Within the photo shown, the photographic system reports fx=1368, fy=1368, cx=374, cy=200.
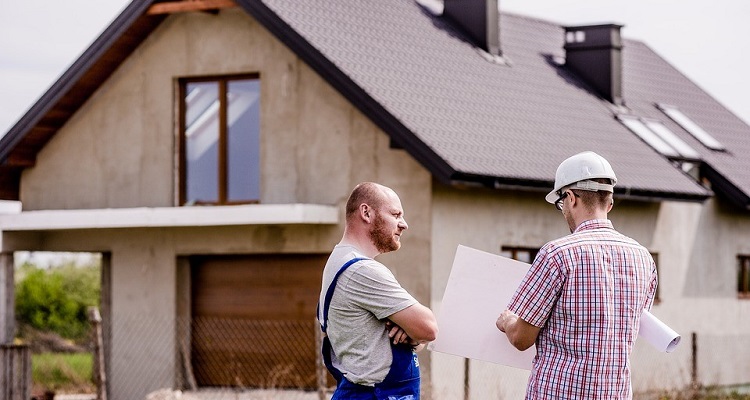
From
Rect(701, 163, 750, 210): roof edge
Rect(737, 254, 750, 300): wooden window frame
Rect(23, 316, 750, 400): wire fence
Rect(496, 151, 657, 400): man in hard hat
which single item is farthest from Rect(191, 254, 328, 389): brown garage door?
Rect(496, 151, 657, 400): man in hard hat

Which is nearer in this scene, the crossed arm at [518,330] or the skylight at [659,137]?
the crossed arm at [518,330]

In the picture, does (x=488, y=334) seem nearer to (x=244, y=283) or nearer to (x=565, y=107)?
(x=244, y=283)

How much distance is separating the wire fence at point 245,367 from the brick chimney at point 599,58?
14.6 feet

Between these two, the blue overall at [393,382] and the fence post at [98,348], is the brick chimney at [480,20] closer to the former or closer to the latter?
the fence post at [98,348]

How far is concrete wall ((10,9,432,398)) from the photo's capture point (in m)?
15.5

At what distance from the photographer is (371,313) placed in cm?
529

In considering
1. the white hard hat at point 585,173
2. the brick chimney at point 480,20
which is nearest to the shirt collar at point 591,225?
the white hard hat at point 585,173

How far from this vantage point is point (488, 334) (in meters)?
5.59

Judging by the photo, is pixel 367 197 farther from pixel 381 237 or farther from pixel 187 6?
pixel 187 6

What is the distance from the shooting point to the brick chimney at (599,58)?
20.9m

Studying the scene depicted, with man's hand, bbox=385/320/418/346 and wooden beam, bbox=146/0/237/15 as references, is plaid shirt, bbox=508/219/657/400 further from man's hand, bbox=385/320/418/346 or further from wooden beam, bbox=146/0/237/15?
wooden beam, bbox=146/0/237/15

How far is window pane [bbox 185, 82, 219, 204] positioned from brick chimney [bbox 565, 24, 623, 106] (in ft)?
22.6

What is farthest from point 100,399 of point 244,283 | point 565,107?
point 565,107

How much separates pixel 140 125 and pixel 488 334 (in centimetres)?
1228
